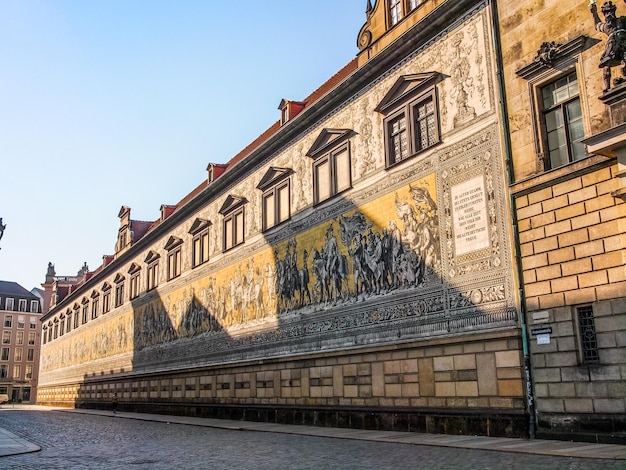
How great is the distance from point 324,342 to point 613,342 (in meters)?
9.61

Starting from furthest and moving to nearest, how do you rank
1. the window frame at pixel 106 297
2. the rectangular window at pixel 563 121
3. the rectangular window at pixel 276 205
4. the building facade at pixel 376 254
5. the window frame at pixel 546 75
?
the window frame at pixel 106 297 → the rectangular window at pixel 276 205 → the building facade at pixel 376 254 → the rectangular window at pixel 563 121 → the window frame at pixel 546 75

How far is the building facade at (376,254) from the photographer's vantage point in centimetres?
1451

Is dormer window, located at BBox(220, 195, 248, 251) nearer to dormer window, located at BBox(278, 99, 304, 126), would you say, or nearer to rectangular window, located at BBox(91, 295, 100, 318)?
dormer window, located at BBox(278, 99, 304, 126)

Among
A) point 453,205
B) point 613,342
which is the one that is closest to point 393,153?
point 453,205

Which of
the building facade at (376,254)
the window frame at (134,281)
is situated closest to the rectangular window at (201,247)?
the building facade at (376,254)

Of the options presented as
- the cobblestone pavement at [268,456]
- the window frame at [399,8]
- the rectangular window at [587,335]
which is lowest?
the cobblestone pavement at [268,456]

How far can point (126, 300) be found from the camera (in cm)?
4112

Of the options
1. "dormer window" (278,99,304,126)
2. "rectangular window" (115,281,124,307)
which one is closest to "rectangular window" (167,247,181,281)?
"rectangular window" (115,281,124,307)

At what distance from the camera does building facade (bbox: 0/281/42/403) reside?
8706cm

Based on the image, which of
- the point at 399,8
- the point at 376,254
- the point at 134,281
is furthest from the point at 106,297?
the point at 399,8

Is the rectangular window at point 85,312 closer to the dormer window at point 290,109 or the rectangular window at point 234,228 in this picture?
the rectangular window at point 234,228

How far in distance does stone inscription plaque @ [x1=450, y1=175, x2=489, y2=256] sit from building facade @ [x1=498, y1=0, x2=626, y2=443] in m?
1.00

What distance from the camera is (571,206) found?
495 inches

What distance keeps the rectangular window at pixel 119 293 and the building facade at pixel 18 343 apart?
49271 mm
